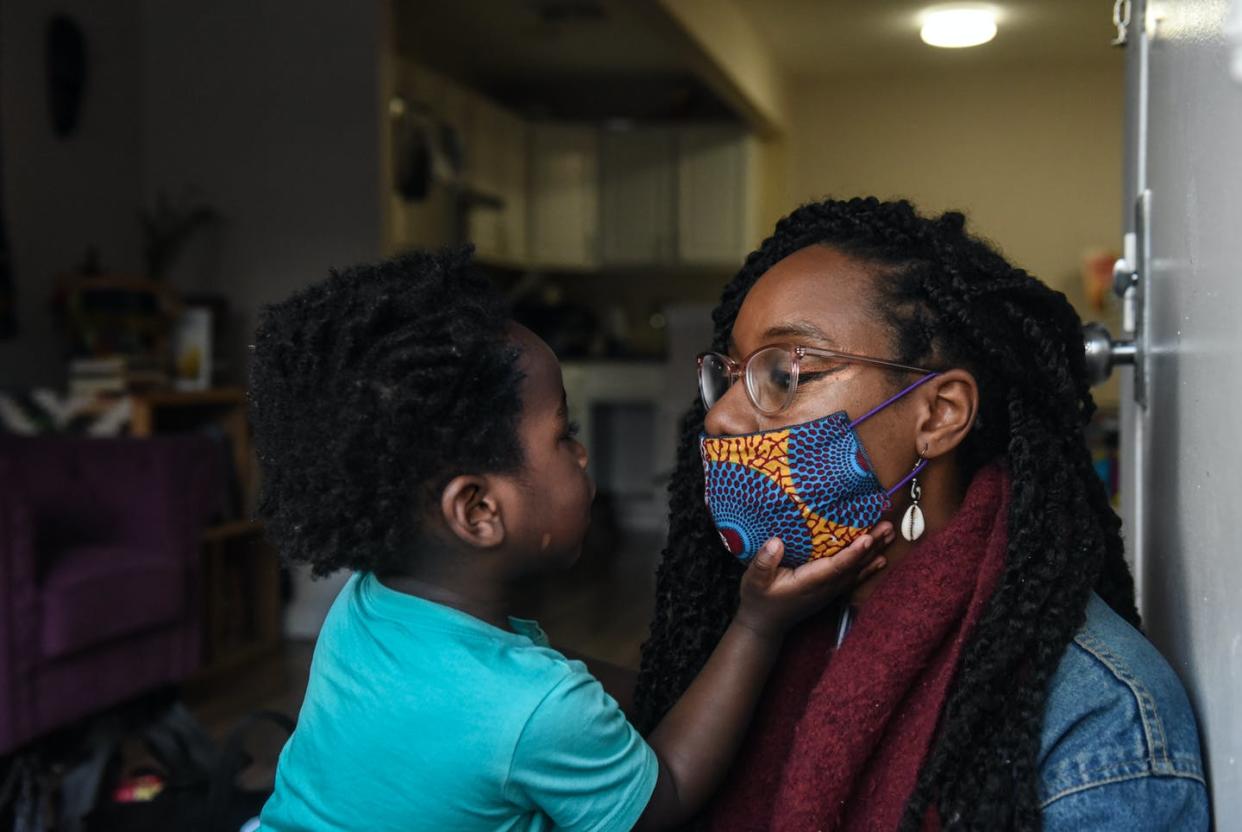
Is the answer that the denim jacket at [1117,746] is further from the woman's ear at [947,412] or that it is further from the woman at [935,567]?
the woman's ear at [947,412]

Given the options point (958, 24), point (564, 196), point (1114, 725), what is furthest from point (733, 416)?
point (564, 196)

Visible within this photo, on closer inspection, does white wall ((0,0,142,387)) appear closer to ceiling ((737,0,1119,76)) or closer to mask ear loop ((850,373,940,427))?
ceiling ((737,0,1119,76))

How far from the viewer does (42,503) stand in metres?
3.26

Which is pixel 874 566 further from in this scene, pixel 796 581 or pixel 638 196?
pixel 638 196

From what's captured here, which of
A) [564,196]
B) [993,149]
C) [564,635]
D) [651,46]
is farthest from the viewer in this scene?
[564,196]

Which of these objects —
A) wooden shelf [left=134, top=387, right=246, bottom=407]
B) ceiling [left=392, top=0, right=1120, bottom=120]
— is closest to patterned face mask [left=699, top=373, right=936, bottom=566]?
wooden shelf [left=134, top=387, right=246, bottom=407]

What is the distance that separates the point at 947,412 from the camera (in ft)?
3.30

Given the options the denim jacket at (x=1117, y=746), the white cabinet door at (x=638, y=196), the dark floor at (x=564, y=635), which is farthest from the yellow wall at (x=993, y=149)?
the denim jacket at (x=1117, y=746)

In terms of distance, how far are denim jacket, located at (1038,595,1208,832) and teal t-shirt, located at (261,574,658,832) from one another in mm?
309

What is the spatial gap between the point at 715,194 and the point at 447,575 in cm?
633

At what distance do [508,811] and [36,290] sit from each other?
12.7ft

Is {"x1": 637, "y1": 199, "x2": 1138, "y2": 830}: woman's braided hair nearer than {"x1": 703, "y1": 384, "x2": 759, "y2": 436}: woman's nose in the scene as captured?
Yes

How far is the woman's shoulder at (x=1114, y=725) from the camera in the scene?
0.79 m

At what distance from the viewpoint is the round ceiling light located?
5574mm
